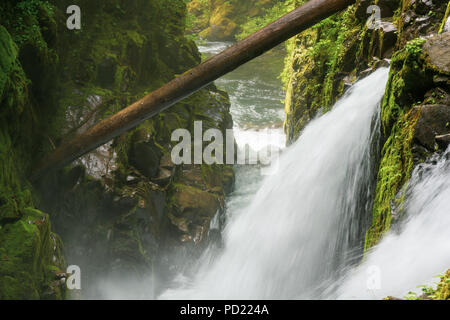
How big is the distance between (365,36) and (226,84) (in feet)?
36.5

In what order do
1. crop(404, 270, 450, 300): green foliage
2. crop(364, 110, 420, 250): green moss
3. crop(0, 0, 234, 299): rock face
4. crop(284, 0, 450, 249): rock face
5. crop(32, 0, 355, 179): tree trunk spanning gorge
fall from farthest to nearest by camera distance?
crop(32, 0, 355, 179): tree trunk spanning gorge < crop(0, 0, 234, 299): rock face < crop(364, 110, 420, 250): green moss < crop(284, 0, 450, 249): rock face < crop(404, 270, 450, 300): green foliage

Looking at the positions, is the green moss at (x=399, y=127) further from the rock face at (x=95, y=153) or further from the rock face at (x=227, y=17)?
the rock face at (x=227, y=17)

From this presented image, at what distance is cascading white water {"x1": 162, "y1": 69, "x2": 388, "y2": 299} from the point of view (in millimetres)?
4785

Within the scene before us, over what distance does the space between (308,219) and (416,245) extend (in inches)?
94.8

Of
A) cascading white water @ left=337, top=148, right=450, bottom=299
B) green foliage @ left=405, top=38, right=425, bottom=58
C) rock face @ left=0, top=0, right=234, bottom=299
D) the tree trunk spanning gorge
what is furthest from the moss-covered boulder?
green foliage @ left=405, top=38, right=425, bottom=58

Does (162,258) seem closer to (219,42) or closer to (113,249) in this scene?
(113,249)

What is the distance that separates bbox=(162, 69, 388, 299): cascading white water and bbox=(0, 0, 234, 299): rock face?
102 centimetres

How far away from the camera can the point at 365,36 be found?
6.03 m

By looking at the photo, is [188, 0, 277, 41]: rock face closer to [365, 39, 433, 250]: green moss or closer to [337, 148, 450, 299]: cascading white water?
[365, 39, 433, 250]: green moss

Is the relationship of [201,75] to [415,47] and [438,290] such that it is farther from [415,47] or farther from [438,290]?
[438,290]

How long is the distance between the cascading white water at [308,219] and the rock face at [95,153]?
3.35 feet

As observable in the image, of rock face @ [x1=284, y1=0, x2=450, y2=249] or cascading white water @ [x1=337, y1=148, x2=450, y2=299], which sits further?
rock face @ [x1=284, y1=0, x2=450, y2=249]

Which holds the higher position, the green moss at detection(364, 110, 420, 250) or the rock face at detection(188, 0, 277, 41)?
the rock face at detection(188, 0, 277, 41)

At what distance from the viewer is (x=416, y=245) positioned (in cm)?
302
